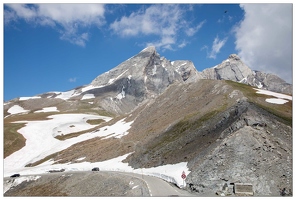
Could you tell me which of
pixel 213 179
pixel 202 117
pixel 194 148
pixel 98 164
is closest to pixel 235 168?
pixel 213 179

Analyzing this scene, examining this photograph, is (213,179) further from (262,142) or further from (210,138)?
(210,138)

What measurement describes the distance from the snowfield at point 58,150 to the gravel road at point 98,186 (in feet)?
9.78

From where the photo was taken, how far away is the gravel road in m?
37.3

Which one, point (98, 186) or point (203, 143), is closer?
point (98, 186)

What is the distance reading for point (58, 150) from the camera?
103562 mm

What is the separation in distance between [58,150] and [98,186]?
58.5 metres

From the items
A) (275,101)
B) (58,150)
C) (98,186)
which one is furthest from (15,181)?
(275,101)

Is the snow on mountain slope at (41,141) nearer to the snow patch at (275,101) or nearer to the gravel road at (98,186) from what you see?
the gravel road at (98,186)

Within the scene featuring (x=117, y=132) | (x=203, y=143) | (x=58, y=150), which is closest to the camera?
(x=203, y=143)

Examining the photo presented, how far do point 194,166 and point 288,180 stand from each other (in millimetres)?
12772

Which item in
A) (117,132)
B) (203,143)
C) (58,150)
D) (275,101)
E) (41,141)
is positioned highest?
(275,101)

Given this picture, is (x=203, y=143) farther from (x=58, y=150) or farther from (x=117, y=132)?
(x=58, y=150)

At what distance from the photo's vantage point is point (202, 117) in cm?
6925

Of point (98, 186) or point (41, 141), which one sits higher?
point (41, 141)
